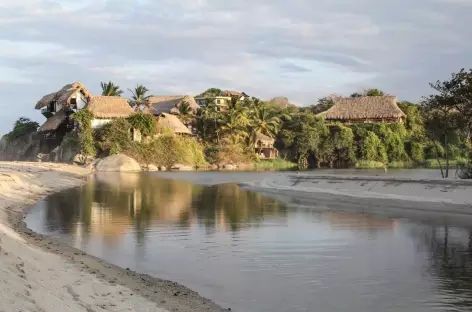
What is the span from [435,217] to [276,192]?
1324cm

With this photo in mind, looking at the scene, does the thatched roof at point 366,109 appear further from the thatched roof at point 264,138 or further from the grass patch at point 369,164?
the thatched roof at point 264,138

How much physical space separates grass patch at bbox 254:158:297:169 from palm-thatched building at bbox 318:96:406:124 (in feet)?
39.5

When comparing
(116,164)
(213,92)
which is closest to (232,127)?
(116,164)

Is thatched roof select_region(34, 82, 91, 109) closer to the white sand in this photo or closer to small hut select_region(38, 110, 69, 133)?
small hut select_region(38, 110, 69, 133)

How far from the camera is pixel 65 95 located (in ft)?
225

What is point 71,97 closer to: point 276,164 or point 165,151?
point 165,151

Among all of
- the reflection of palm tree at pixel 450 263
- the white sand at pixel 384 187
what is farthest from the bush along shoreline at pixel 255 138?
the reflection of palm tree at pixel 450 263

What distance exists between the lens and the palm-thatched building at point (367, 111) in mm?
87250

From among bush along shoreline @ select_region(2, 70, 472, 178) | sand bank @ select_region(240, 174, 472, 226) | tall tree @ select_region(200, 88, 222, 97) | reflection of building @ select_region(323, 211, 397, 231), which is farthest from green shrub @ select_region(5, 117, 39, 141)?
reflection of building @ select_region(323, 211, 397, 231)

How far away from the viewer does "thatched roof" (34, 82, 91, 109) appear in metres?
68.1

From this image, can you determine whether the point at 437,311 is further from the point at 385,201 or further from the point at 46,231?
the point at 385,201

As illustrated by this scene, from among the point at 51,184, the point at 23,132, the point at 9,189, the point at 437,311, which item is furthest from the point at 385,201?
the point at 23,132

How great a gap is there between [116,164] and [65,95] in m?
14.2

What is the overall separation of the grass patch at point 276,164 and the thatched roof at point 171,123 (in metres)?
11.6
